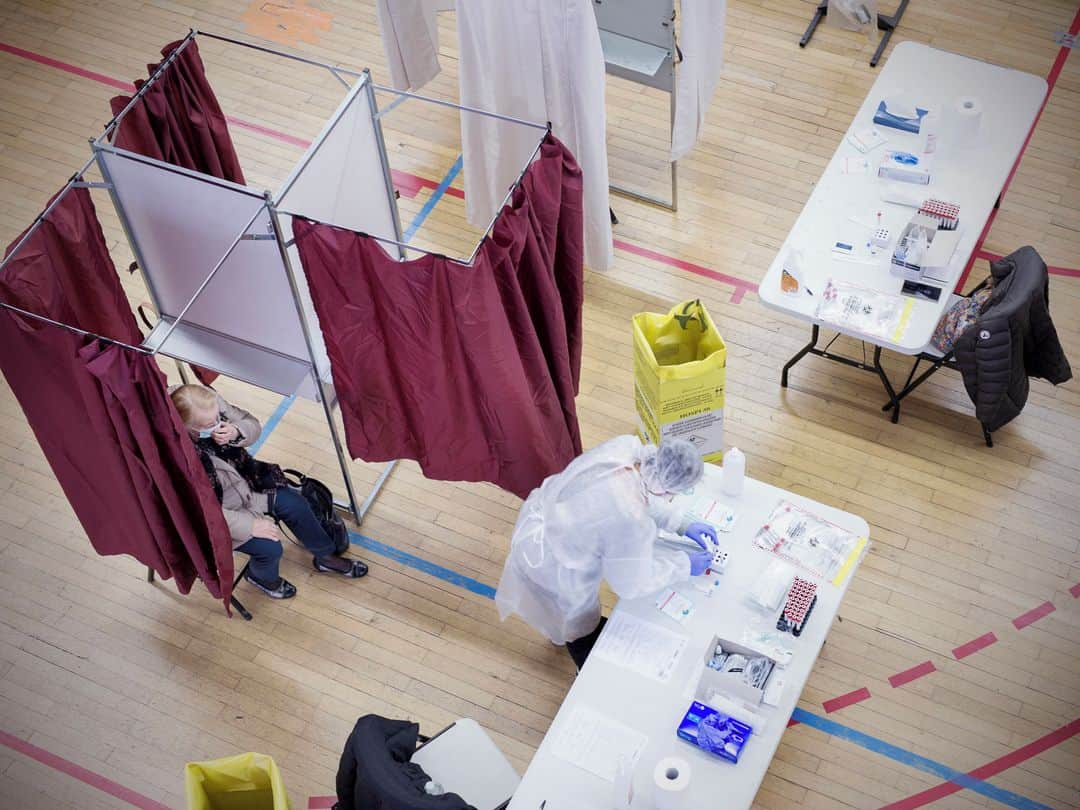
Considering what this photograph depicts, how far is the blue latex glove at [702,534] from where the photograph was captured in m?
4.34

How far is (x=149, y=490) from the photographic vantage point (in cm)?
455

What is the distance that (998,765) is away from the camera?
15.7 feet

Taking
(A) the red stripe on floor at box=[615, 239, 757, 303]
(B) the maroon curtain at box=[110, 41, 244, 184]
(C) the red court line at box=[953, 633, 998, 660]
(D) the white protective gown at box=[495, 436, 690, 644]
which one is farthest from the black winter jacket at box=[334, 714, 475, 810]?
(A) the red stripe on floor at box=[615, 239, 757, 303]

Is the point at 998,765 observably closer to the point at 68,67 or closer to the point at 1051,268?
the point at 1051,268

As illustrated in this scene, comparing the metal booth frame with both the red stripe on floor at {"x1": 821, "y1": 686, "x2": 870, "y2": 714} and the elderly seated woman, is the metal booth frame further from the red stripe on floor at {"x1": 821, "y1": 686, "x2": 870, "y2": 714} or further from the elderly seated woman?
the red stripe on floor at {"x1": 821, "y1": 686, "x2": 870, "y2": 714}

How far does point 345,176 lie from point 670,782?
2643mm

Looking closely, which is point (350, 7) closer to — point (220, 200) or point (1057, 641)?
point (220, 200)

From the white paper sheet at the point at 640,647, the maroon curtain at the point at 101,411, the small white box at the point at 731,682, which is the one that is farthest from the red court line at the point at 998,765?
the maroon curtain at the point at 101,411

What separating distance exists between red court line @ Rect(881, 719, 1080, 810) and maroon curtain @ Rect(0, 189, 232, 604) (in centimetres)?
281

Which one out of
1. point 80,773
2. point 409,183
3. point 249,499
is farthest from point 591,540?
point 409,183

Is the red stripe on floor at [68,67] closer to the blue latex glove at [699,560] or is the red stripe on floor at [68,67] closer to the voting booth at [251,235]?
the voting booth at [251,235]

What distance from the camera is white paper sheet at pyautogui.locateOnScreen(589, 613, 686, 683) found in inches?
165

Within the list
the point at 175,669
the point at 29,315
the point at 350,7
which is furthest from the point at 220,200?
the point at 350,7

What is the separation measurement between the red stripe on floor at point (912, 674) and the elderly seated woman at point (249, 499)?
91.2 inches
